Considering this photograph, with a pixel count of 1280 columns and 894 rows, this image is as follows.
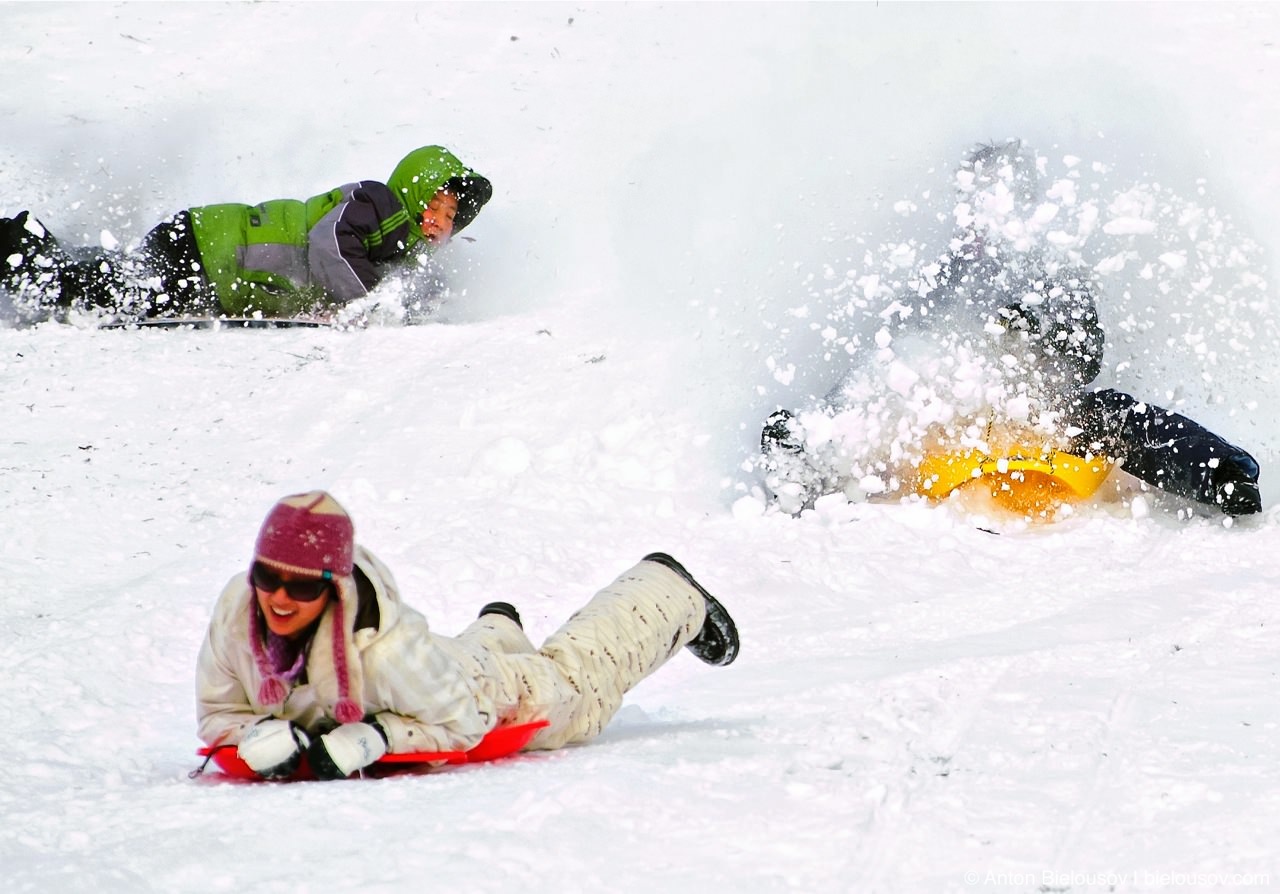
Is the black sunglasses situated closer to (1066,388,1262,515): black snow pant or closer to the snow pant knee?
the snow pant knee

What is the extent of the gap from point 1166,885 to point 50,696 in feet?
7.76

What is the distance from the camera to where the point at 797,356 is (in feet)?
18.4

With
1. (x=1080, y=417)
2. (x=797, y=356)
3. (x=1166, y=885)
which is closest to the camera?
(x=1166, y=885)

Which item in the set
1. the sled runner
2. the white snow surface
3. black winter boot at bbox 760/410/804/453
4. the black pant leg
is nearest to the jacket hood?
the white snow surface

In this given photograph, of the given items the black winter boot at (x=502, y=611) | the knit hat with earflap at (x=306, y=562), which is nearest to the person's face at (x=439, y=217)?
the black winter boot at (x=502, y=611)

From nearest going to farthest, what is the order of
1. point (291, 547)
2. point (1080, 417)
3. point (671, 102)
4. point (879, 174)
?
point (291, 547)
point (1080, 417)
point (879, 174)
point (671, 102)

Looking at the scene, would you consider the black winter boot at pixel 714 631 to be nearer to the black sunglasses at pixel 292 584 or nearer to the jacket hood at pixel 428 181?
the black sunglasses at pixel 292 584

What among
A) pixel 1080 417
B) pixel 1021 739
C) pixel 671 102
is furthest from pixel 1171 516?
pixel 671 102

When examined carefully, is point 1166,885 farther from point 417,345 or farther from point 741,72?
point 741,72

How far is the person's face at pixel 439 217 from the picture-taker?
21.3 ft

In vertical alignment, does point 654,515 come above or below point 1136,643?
above

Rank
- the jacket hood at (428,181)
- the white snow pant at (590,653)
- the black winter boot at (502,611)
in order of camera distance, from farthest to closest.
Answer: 1. the jacket hood at (428,181)
2. the black winter boot at (502,611)
3. the white snow pant at (590,653)

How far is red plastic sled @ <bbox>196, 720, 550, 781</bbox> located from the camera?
2693mm

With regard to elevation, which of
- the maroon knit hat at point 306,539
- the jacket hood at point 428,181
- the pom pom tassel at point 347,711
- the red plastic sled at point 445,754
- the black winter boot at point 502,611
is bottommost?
the red plastic sled at point 445,754
